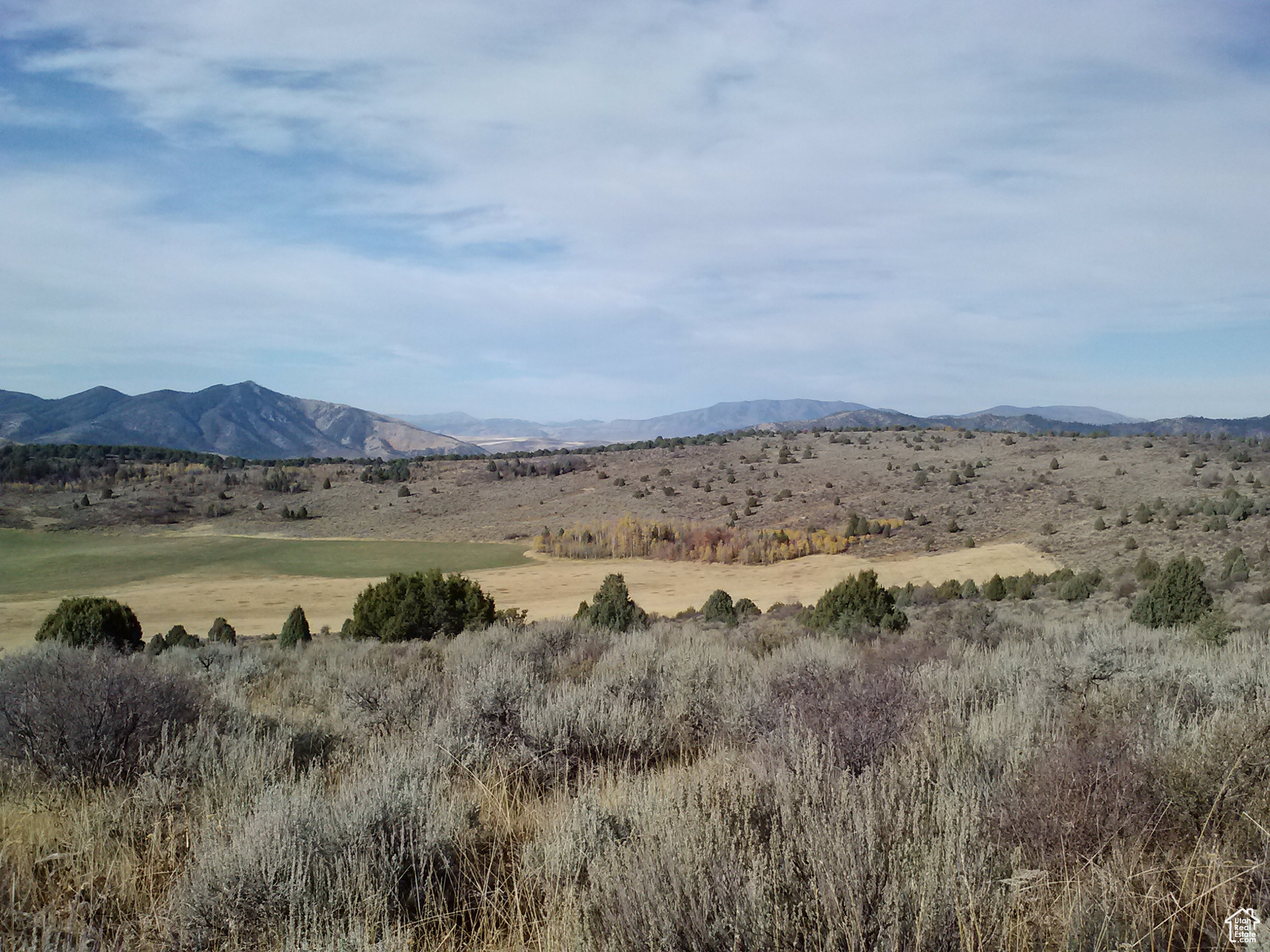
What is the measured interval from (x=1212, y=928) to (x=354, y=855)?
11.0ft

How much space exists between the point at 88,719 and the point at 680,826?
4.02 metres

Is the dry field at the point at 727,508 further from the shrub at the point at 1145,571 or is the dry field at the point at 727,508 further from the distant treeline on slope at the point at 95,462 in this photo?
the distant treeline on slope at the point at 95,462

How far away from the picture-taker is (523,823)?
12.9 ft

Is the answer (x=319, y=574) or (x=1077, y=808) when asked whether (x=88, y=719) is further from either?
(x=319, y=574)

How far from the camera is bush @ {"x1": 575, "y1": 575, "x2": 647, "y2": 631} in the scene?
48.5ft

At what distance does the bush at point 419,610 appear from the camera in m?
15.3

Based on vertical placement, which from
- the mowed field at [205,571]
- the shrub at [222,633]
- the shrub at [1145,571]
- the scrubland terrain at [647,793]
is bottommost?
the mowed field at [205,571]

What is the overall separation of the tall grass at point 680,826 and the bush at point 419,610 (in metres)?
9.62

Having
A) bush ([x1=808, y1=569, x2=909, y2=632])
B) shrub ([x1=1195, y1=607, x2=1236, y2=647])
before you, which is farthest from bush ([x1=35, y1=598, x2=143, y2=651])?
shrub ([x1=1195, y1=607, x2=1236, y2=647])

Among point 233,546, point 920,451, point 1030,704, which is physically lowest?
point 233,546

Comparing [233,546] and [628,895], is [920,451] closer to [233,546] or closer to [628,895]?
[233,546]

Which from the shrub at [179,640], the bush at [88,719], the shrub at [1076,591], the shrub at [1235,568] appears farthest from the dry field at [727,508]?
the bush at [88,719]

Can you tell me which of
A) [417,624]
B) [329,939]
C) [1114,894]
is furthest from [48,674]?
[417,624]

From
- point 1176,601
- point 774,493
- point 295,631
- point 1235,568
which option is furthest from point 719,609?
point 774,493
